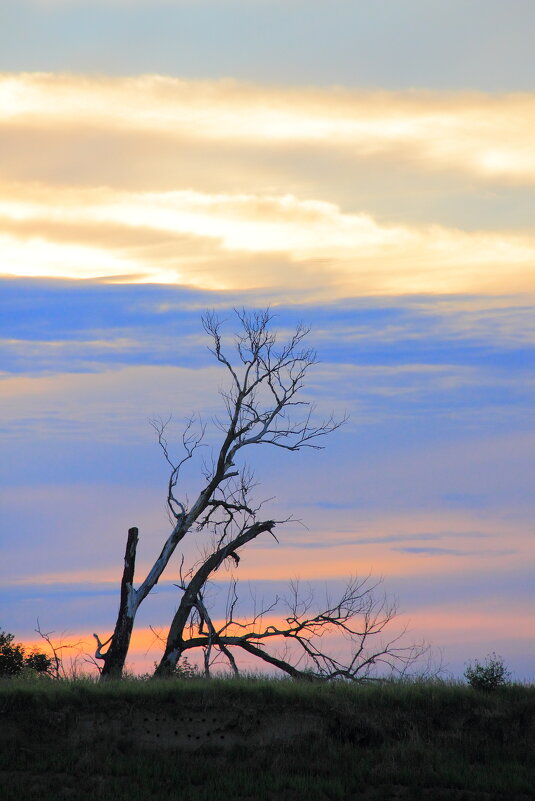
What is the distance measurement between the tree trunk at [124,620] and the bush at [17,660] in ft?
8.94

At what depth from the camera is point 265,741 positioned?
66.9 feet

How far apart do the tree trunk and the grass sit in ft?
23.8

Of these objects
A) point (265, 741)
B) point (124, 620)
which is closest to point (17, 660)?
point (124, 620)

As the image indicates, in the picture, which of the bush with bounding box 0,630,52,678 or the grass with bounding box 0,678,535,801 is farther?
the bush with bounding box 0,630,52,678

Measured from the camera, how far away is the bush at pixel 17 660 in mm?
31516

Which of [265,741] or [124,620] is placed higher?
[124,620]

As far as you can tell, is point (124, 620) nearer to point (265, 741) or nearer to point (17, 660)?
point (17, 660)

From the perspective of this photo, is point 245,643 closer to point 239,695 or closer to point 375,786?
point 239,695

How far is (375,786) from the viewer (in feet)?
61.9

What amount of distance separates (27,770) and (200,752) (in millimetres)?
3486

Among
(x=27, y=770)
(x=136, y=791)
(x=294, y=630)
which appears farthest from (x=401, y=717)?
(x=294, y=630)

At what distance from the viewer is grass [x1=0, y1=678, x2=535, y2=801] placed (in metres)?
18.5

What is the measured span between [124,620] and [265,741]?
1116cm

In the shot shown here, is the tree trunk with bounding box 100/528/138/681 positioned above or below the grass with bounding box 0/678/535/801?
above
